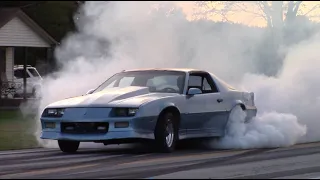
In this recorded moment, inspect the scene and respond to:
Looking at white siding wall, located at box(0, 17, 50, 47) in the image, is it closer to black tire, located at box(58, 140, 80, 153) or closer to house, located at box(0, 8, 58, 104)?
house, located at box(0, 8, 58, 104)

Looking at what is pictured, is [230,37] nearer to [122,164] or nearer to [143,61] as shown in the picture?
[143,61]

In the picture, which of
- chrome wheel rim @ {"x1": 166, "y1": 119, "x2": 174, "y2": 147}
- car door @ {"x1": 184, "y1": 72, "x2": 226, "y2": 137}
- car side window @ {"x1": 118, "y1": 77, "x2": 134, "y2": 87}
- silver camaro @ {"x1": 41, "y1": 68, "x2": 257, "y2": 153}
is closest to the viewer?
silver camaro @ {"x1": 41, "y1": 68, "x2": 257, "y2": 153}

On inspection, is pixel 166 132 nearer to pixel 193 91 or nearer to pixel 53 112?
pixel 193 91

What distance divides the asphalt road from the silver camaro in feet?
1.08

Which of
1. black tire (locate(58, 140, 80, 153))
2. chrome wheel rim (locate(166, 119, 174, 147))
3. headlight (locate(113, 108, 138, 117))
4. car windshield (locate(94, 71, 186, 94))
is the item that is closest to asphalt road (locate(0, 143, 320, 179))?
black tire (locate(58, 140, 80, 153))

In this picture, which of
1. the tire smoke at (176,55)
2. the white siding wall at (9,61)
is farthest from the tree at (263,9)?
the white siding wall at (9,61)

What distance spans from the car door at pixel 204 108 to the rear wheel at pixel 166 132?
35cm

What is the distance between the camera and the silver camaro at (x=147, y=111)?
11812 mm

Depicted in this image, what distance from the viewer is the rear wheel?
39.8ft

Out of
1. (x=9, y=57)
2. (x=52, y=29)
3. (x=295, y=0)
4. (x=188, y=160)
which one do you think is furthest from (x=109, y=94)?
(x=52, y=29)

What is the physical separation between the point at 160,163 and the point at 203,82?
10.9 ft

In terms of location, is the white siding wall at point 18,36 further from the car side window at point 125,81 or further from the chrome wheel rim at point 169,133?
the chrome wheel rim at point 169,133

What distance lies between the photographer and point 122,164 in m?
10.5

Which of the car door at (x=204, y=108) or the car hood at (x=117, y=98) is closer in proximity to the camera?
the car hood at (x=117, y=98)
